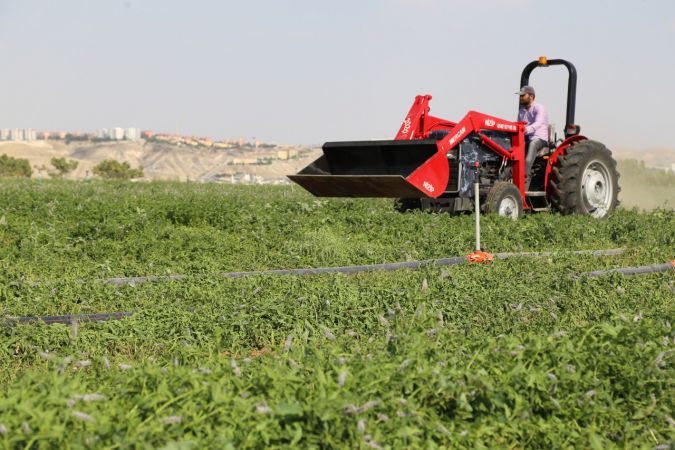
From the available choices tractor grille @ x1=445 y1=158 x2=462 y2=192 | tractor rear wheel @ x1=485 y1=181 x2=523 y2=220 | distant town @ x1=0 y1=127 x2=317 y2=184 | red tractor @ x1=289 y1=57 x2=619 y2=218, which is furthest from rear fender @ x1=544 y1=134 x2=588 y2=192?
distant town @ x1=0 y1=127 x2=317 y2=184

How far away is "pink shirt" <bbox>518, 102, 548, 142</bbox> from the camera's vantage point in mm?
13359

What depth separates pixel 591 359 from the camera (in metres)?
4.44

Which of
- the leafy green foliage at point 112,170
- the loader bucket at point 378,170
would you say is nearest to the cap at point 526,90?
the loader bucket at point 378,170

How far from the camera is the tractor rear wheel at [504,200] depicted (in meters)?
12.4

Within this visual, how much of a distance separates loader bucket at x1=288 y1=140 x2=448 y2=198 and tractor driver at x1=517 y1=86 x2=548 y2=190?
77.7 inches

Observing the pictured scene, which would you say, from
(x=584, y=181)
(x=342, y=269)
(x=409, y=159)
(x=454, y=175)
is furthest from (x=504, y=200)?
(x=342, y=269)

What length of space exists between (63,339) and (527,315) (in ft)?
11.5

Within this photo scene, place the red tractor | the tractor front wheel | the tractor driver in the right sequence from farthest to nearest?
the tractor front wheel
the tractor driver
the red tractor

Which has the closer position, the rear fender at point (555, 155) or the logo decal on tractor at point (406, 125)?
the logo decal on tractor at point (406, 125)

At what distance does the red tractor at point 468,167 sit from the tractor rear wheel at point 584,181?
0.6 inches

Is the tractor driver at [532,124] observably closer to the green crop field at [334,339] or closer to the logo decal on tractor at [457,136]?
the logo decal on tractor at [457,136]

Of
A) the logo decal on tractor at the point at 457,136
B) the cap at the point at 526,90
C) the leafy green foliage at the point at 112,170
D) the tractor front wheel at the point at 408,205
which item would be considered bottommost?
the leafy green foliage at the point at 112,170

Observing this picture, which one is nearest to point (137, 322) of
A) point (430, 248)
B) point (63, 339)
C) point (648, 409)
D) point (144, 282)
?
point (63, 339)

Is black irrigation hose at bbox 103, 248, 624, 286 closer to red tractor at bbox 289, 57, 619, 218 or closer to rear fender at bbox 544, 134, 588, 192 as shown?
red tractor at bbox 289, 57, 619, 218
